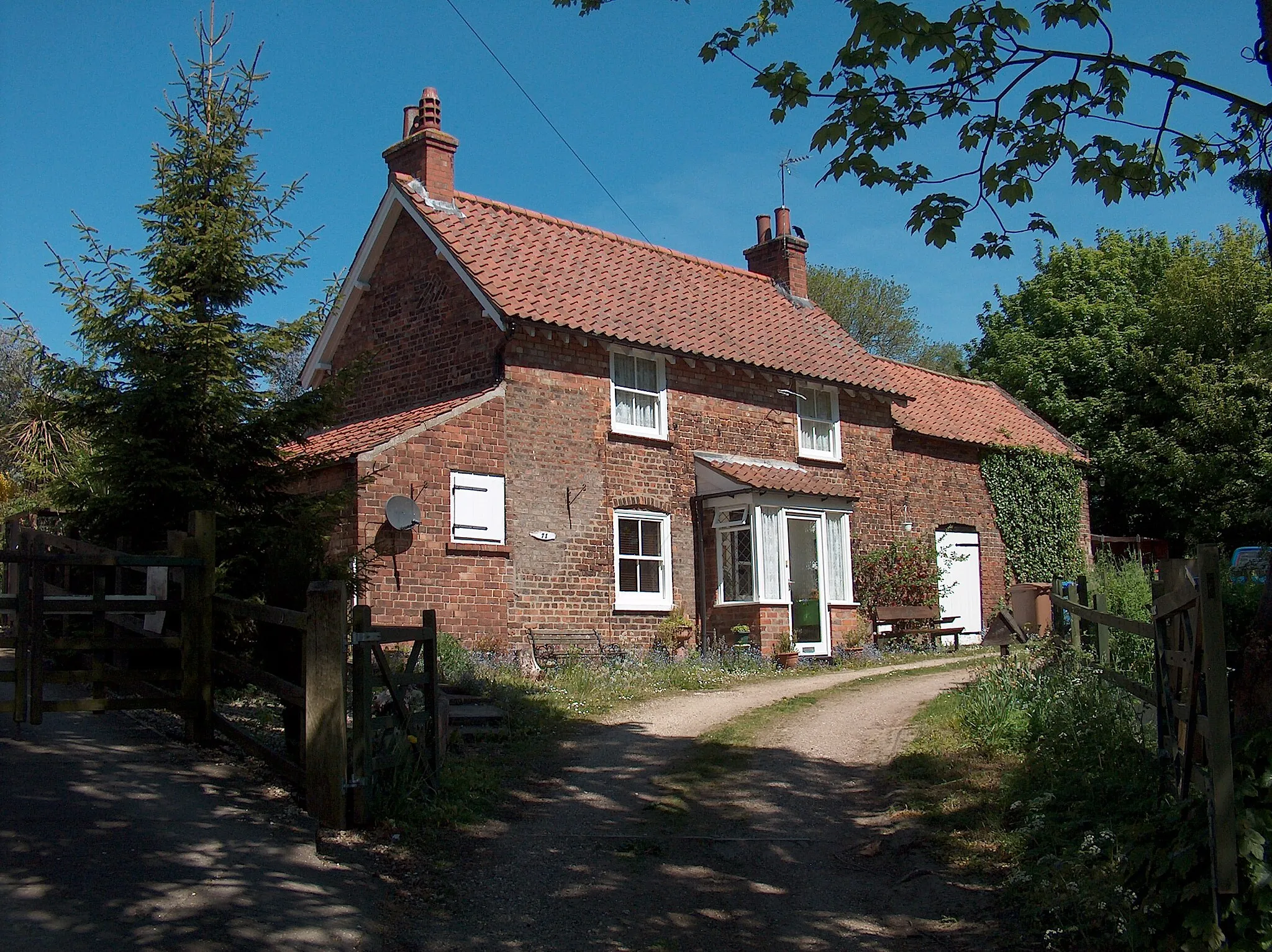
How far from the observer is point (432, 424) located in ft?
53.0

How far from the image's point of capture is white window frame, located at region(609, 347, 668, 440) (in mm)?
18641

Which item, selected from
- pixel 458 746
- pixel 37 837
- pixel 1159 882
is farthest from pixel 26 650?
pixel 1159 882

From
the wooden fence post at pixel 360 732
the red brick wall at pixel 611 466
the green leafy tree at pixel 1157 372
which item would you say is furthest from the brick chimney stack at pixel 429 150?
the green leafy tree at pixel 1157 372

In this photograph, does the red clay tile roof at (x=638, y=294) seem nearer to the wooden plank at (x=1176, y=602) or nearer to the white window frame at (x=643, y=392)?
the white window frame at (x=643, y=392)

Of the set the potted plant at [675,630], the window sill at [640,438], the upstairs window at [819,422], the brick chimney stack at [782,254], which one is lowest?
the potted plant at [675,630]

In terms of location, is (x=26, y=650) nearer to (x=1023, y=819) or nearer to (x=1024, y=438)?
(x=1023, y=819)

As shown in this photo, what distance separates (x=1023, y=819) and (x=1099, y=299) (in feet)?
98.3

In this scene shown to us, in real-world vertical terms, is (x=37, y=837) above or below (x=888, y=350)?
below

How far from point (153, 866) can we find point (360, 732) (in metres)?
1.51

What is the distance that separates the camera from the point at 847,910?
6.26m

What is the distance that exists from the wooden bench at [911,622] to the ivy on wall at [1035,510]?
14.9ft

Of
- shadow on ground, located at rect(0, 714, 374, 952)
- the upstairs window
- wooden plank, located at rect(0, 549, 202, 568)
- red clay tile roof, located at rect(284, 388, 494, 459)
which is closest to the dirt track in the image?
shadow on ground, located at rect(0, 714, 374, 952)

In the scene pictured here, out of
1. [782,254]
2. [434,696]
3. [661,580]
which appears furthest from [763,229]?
[434,696]

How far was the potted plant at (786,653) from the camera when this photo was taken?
18656 mm
